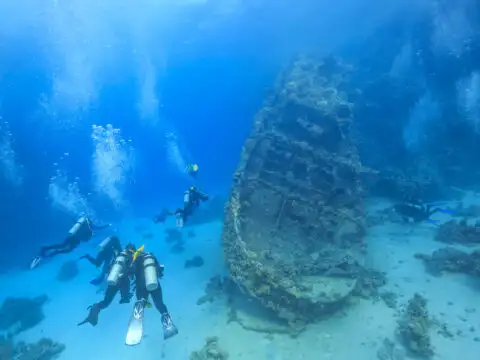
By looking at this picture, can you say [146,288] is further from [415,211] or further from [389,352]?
[415,211]

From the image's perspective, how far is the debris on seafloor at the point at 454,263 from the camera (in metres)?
10.1

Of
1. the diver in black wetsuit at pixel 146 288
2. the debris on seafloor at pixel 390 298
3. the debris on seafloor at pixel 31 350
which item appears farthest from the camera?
the debris on seafloor at pixel 31 350

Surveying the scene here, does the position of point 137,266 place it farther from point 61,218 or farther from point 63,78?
point 63,78

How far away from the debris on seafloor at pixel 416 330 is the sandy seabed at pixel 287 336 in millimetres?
212

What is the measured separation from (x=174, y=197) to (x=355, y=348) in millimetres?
33523

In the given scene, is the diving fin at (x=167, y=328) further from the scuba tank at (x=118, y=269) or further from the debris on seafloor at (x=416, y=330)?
the debris on seafloor at (x=416, y=330)

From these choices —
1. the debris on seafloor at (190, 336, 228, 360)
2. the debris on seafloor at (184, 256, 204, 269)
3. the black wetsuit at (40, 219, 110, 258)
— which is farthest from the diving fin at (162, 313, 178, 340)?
the debris on seafloor at (184, 256, 204, 269)

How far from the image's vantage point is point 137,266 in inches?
282

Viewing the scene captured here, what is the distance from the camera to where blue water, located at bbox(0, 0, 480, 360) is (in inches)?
821

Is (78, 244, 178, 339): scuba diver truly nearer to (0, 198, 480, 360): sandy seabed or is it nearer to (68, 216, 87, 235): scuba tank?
(0, 198, 480, 360): sandy seabed

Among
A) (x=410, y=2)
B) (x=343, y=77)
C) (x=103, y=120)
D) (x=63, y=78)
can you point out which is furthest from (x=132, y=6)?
(x=103, y=120)

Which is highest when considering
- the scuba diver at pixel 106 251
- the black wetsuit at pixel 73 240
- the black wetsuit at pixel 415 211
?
the black wetsuit at pixel 415 211

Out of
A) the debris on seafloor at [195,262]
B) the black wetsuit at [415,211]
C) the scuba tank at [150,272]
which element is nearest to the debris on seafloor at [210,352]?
the scuba tank at [150,272]

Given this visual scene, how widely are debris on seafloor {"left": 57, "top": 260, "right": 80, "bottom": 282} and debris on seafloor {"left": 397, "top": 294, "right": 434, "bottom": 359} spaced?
15908 mm
